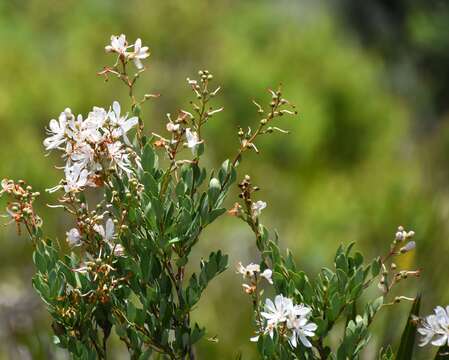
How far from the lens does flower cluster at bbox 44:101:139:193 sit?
1940mm

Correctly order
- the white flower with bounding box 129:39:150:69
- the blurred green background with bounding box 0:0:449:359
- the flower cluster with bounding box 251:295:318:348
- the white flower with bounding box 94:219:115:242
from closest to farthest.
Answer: the flower cluster with bounding box 251:295:318:348, the white flower with bounding box 94:219:115:242, the white flower with bounding box 129:39:150:69, the blurred green background with bounding box 0:0:449:359

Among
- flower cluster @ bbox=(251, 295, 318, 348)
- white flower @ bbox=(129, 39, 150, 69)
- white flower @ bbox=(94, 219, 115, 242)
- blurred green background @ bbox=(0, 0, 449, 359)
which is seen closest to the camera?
flower cluster @ bbox=(251, 295, 318, 348)

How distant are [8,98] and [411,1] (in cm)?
923

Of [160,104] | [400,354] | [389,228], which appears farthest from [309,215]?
[400,354]

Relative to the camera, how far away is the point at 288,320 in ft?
6.24

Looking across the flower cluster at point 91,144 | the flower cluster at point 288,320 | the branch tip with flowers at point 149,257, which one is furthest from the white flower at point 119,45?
the flower cluster at point 288,320

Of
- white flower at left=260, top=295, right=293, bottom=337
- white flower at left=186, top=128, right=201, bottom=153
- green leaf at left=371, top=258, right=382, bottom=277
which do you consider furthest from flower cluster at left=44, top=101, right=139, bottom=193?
green leaf at left=371, top=258, right=382, bottom=277

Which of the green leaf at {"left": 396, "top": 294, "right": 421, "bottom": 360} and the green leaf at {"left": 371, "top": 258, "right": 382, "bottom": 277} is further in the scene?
the green leaf at {"left": 396, "top": 294, "right": 421, "bottom": 360}

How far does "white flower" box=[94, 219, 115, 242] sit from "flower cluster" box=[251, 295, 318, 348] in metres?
0.37

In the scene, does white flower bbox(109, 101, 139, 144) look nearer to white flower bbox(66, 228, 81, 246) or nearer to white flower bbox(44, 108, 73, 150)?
white flower bbox(44, 108, 73, 150)

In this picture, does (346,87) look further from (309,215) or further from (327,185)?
(309,215)

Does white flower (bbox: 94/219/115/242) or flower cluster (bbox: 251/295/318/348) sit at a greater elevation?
white flower (bbox: 94/219/115/242)

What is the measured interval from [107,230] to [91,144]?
0.21 m

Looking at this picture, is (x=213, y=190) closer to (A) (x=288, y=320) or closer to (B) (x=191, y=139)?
(B) (x=191, y=139)
